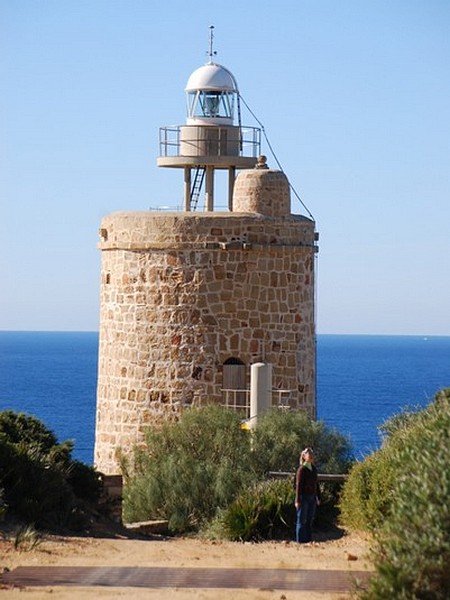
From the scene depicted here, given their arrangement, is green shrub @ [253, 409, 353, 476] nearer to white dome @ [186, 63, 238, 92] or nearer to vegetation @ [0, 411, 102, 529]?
vegetation @ [0, 411, 102, 529]

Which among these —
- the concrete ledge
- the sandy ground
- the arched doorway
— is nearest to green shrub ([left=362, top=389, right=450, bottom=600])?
the sandy ground

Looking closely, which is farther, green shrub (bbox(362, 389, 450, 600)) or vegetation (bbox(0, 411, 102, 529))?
vegetation (bbox(0, 411, 102, 529))

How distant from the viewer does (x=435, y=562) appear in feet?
36.0

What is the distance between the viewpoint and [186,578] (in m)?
13.0

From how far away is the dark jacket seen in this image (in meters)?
16.3

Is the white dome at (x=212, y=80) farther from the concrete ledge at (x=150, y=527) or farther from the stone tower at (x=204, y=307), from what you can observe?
the concrete ledge at (x=150, y=527)

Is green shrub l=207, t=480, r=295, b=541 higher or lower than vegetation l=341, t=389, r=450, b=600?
lower

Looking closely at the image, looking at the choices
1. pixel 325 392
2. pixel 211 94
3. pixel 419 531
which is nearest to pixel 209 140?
pixel 211 94

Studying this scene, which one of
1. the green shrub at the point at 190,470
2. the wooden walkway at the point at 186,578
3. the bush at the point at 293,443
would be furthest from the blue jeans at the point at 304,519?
the bush at the point at 293,443

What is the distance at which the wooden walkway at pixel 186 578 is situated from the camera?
41.2 ft

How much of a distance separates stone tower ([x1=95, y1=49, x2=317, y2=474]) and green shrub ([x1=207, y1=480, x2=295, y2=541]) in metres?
5.42

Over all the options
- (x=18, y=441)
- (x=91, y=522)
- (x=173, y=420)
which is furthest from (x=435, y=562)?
(x=173, y=420)

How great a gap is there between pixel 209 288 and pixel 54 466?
5.97 meters

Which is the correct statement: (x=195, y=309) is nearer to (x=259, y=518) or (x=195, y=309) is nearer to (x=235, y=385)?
(x=235, y=385)
